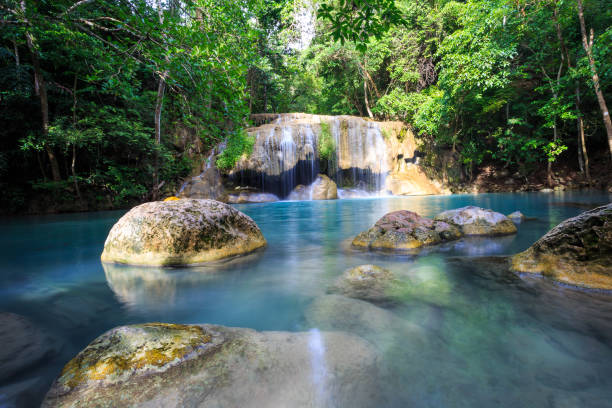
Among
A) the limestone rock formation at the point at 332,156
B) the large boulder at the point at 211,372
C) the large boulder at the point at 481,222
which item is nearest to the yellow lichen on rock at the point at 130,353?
the large boulder at the point at 211,372

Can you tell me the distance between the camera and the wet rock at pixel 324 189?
54.9 ft

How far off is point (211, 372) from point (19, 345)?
137 cm

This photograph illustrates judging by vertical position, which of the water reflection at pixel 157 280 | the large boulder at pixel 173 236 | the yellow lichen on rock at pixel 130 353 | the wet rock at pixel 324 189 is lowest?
the water reflection at pixel 157 280

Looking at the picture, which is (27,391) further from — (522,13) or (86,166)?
(522,13)

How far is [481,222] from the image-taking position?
4.77 metres

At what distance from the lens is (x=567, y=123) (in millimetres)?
14781

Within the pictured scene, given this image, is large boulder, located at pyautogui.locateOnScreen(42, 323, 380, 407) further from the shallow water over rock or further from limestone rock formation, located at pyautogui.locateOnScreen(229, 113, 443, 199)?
limestone rock formation, located at pyautogui.locateOnScreen(229, 113, 443, 199)

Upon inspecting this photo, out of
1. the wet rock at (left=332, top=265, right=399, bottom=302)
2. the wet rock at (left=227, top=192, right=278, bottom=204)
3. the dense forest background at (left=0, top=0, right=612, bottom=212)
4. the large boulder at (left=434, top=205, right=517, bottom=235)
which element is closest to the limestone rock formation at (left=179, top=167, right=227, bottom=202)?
the wet rock at (left=227, top=192, right=278, bottom=204)

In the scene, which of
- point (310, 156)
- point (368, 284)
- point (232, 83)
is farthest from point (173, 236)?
point (310, 156)

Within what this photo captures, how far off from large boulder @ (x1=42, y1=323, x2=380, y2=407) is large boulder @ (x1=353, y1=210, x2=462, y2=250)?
8.56ft

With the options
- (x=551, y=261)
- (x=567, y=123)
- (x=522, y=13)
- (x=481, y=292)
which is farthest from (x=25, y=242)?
(x=567, y=123)

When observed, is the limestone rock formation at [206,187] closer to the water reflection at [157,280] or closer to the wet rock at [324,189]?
the wet rock at [324,189]

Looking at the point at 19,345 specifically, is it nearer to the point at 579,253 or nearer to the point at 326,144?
the point at 579,253

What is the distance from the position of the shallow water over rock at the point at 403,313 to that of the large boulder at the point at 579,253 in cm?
16
